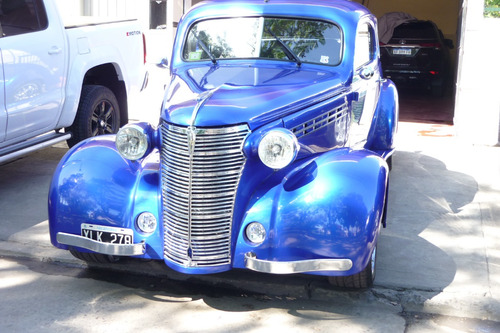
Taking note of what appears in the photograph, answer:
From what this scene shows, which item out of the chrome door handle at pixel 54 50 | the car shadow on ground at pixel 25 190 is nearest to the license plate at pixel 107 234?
the car shadow on ground at pixel 25 190

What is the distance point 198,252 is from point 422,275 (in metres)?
1.64

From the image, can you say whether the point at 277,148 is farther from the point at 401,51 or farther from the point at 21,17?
the point at 401,51

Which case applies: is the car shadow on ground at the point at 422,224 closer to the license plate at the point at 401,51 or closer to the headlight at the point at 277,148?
the headlight at the point at 277,148

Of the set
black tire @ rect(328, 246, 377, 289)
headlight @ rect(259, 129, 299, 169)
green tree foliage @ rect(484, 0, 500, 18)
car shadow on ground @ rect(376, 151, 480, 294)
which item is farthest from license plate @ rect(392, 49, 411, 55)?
headlight @ rect(259, 129, 299, 169)

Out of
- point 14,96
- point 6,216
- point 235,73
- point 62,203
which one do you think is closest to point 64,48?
point 14,96

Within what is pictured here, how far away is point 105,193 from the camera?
437cm

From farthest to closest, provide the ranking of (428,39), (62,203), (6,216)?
(428,39)
(6,216)
(62,203)

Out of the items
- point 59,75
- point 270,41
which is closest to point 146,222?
point 270,41

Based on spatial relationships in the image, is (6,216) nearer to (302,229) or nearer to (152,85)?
(302,229)

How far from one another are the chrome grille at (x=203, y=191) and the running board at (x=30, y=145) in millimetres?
2644

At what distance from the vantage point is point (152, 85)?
38.3 ft

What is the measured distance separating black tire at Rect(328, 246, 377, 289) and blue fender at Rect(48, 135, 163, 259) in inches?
43.6

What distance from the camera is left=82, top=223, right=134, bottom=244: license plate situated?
4.28 meters

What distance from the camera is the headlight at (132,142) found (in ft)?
14.2
